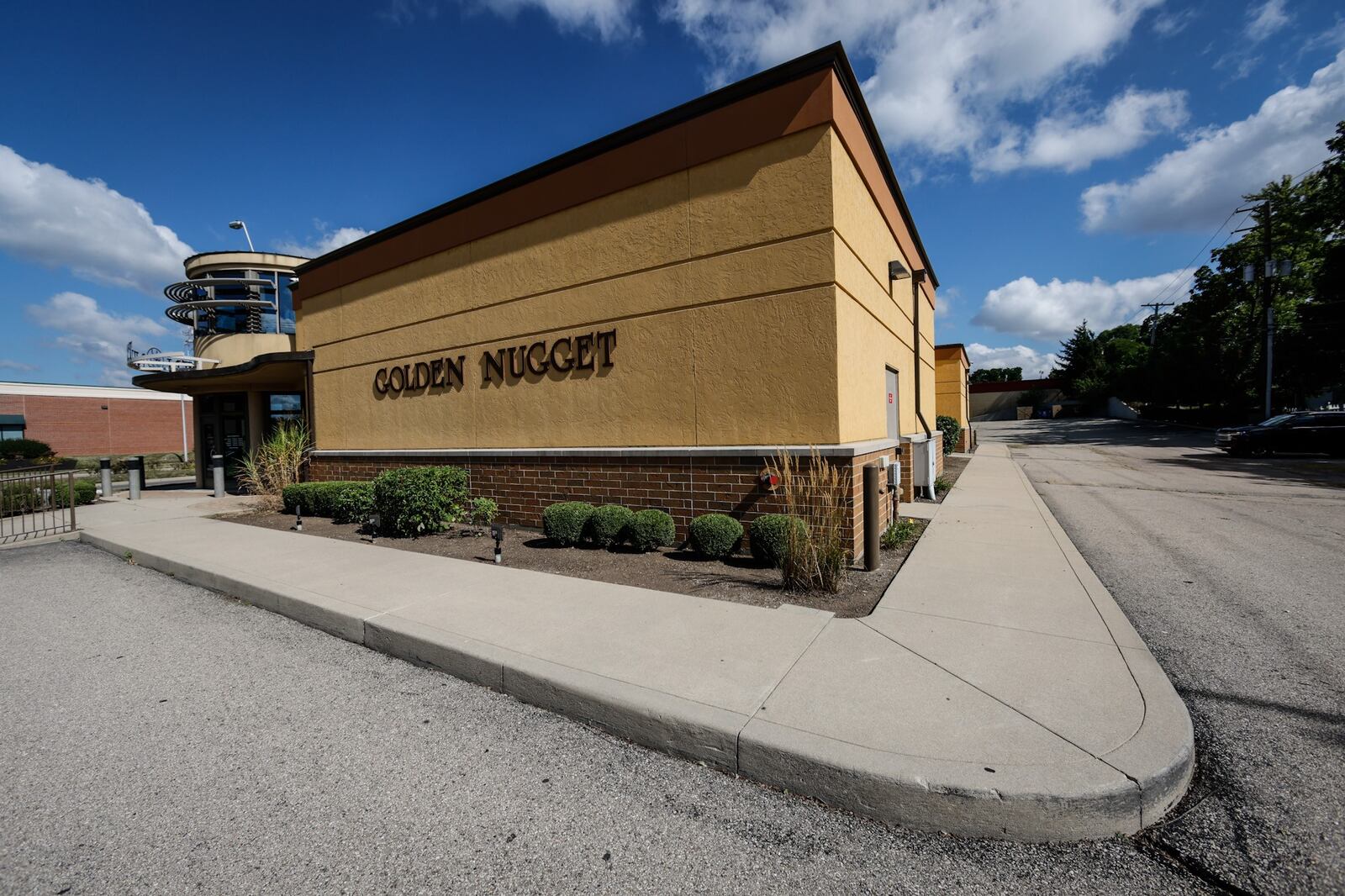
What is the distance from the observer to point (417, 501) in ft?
28.2

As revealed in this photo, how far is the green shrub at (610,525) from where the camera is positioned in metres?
7.33

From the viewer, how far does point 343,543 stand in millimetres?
8188

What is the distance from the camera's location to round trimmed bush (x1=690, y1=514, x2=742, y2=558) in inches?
262

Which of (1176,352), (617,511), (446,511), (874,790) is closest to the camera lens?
(874,790)

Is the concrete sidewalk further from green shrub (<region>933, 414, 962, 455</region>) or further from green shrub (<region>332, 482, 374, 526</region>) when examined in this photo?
green shrub (<region>933, 414, 962, 455</region>)

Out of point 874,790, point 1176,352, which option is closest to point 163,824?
point 874,790

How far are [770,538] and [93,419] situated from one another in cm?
6407

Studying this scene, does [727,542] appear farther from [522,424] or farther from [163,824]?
[163,824]

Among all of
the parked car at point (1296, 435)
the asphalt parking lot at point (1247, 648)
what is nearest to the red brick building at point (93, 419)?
the asphalt parking lot at point (1247, 648)

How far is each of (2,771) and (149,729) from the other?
589 millimetres

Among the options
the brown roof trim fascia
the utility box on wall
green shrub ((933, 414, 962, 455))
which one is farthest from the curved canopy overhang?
green shrub ((933, 414, 962, 455))

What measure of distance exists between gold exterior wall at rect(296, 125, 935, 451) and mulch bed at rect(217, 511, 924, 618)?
→ 1.55 meters

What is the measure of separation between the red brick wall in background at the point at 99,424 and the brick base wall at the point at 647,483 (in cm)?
5631

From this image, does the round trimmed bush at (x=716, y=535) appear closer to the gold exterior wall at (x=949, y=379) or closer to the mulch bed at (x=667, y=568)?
the mulch bed at (x=667, y=568)
